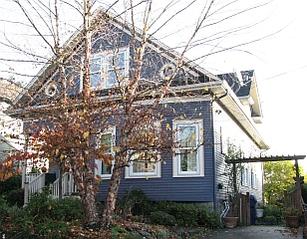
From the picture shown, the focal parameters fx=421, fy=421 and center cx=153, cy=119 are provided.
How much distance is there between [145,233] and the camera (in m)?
9.66

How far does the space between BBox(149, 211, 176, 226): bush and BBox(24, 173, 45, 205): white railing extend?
5.25 m

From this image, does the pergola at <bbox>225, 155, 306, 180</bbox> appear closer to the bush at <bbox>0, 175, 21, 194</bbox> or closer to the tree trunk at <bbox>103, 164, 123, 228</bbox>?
the tree trunk at <bbox>103, 164, 123, 228</bbox>

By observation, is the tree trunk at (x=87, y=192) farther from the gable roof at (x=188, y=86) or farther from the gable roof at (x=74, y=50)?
the gable roof at (x=74, y=50)

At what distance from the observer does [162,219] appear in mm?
13133

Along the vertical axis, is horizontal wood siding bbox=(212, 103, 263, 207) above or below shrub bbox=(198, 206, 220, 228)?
above

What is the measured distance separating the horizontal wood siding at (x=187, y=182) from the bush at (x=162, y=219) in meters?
1.91

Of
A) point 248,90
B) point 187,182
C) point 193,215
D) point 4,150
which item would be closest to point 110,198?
point 193,215

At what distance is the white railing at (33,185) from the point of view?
16.2 m

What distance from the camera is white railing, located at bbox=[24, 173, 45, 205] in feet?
53.2

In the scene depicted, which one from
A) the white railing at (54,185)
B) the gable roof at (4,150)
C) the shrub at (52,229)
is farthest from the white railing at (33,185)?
the shrub at (52,229)

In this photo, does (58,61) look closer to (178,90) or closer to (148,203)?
(178,90)

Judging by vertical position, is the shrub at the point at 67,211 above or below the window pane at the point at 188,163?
below

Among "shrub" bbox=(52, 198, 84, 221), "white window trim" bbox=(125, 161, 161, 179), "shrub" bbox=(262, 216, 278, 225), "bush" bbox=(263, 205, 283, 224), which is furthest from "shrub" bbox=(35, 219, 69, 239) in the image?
"bush" bbox=(263, 205, 283, 224)

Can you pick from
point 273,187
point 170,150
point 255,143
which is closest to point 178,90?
point 170,150
